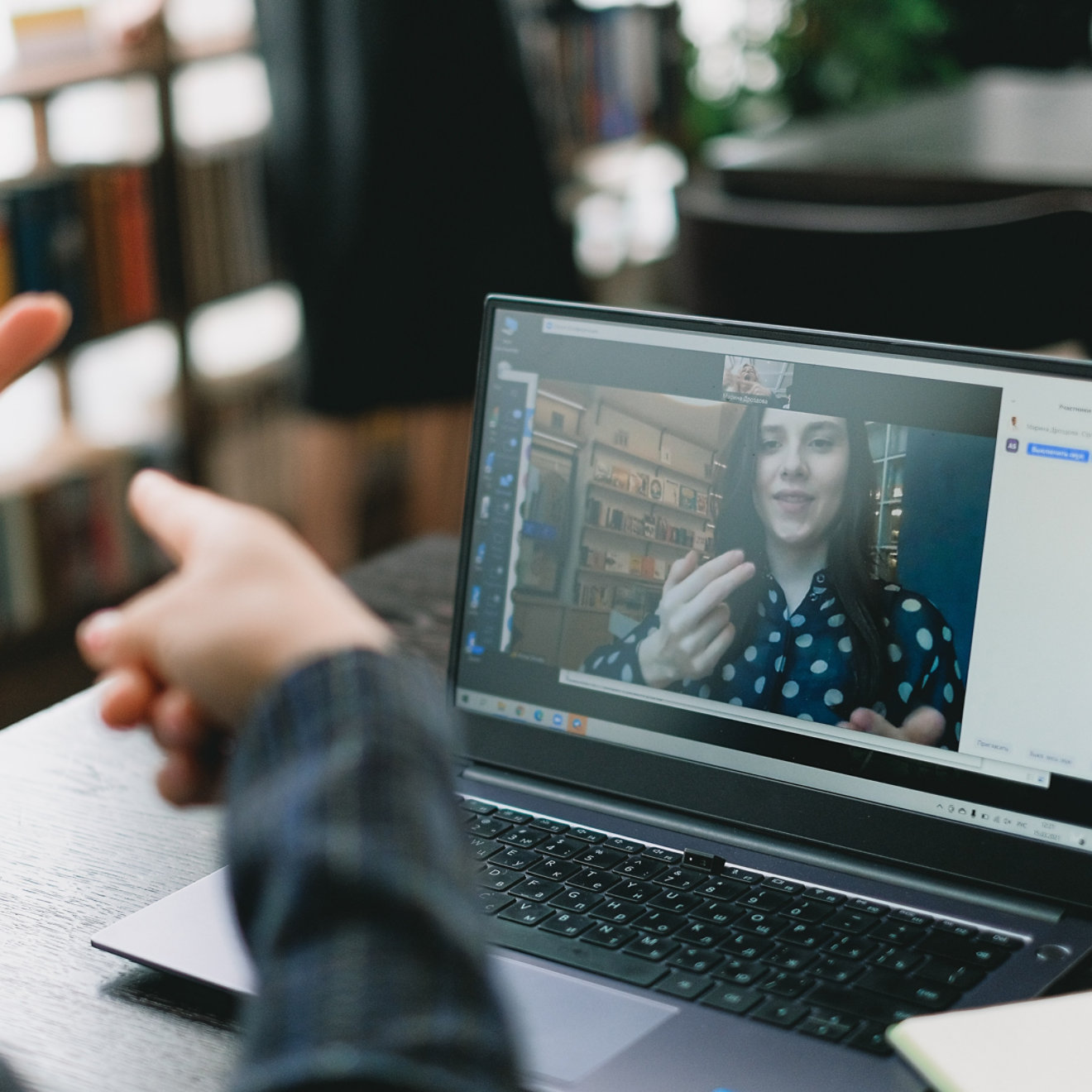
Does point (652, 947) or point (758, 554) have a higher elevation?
point (758, 554)

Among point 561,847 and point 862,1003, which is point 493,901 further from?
point 862,1003

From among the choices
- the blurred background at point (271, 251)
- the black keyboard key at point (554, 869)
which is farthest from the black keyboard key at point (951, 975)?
the blurred background at point (271, 251)

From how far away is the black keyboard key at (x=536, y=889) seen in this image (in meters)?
0.81

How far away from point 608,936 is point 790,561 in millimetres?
237

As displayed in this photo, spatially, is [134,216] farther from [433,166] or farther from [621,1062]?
[621,1062]

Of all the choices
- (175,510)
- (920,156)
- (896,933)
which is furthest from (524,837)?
(920,156)

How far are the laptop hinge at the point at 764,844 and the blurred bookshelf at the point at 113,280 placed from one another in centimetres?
199

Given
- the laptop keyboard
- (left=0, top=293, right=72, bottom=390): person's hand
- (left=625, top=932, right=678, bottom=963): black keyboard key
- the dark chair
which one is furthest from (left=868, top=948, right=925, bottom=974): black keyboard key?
the dark chair

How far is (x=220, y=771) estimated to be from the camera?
0.56 meters

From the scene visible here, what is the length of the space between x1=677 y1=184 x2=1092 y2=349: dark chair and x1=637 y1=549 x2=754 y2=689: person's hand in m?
1.13

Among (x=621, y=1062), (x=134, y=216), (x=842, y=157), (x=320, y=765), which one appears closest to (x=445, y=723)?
(x=320, y=765)

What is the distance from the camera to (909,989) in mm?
711

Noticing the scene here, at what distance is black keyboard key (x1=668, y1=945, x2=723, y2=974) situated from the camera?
0.74 m

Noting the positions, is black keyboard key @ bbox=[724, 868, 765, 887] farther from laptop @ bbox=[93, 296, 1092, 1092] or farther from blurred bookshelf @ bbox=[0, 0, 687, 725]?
blurred bookshelf @ bbox=[0, 0, 687, 725]
